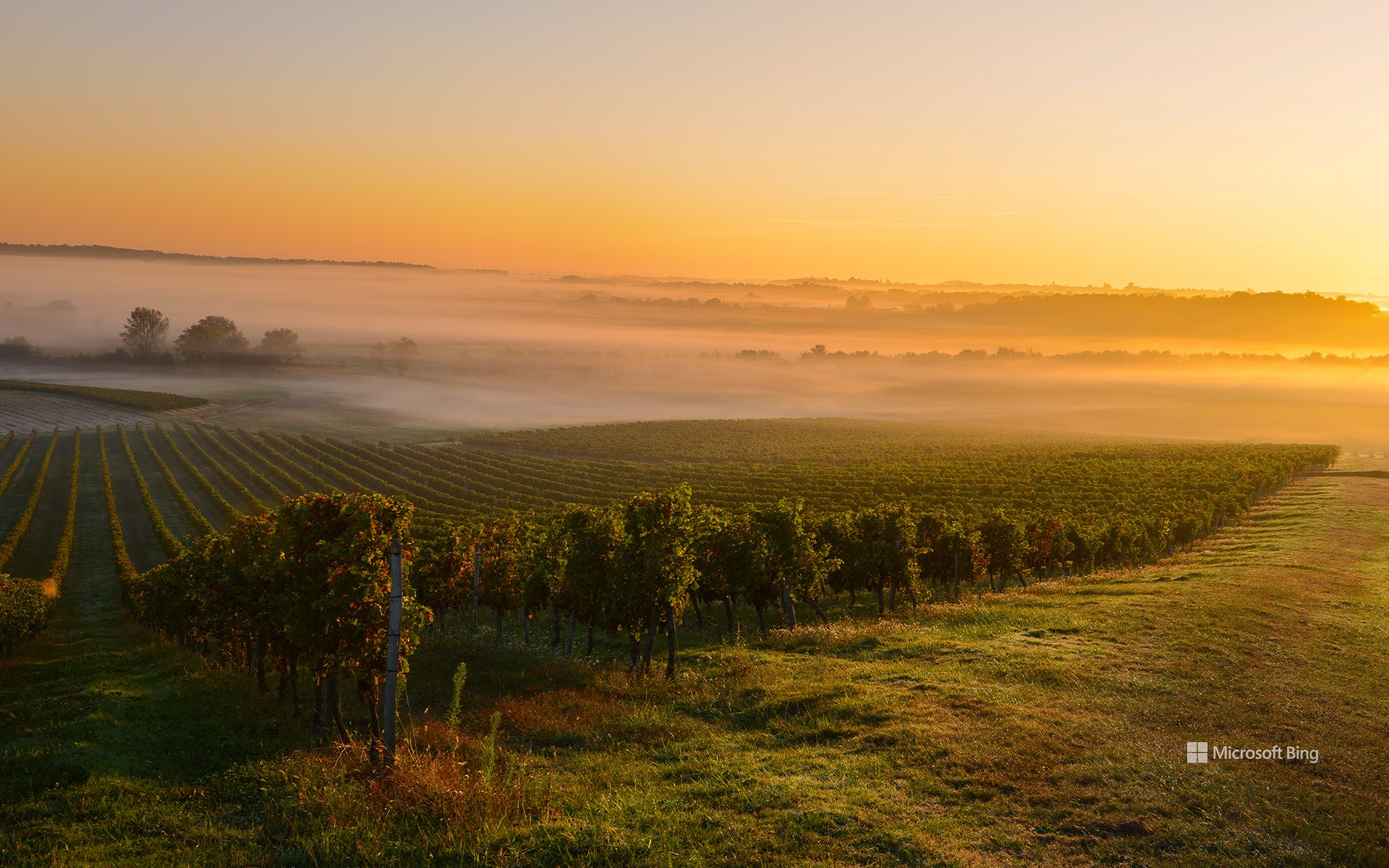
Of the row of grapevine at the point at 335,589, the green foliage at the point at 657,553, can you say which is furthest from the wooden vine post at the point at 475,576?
the row of grapevine at the point at 335,589

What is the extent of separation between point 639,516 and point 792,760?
1649cm

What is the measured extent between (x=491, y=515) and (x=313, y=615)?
82313mm

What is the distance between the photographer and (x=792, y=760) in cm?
1873

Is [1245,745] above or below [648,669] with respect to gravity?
above

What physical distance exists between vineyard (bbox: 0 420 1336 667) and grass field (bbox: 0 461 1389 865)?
6.46 m

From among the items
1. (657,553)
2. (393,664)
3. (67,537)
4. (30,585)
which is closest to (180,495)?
(67,537)

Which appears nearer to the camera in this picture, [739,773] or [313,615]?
[739,773]

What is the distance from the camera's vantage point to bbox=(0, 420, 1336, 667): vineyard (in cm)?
3825

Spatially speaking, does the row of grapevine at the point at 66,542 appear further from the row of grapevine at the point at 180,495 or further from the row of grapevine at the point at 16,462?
the row of grapevine at the point at 180,495

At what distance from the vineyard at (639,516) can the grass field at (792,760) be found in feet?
21.2

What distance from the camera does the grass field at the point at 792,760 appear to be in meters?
14.2

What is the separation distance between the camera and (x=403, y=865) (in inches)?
505

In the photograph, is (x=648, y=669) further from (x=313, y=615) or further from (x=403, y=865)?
(x=403, y=865)

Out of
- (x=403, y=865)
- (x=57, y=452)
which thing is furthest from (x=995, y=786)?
(x=57, y=452)
